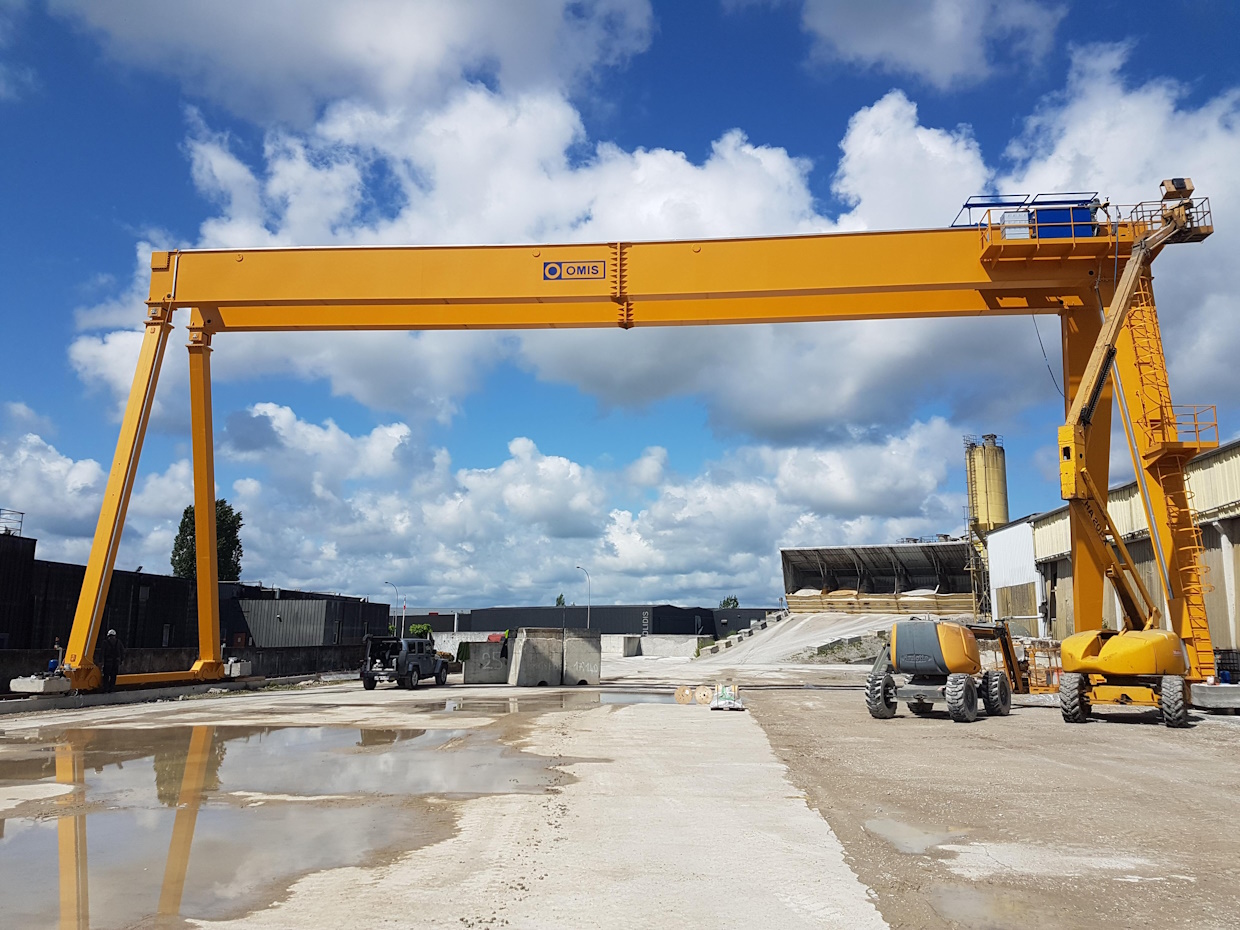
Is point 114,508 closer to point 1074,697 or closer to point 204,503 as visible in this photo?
point 204,503

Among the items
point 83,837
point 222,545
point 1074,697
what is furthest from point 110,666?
point 222,545

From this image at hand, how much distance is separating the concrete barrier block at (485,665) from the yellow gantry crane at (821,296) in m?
10.0

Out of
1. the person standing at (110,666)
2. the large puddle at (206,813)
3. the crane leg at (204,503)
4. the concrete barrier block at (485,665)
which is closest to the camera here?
the large puddle at (206,813)

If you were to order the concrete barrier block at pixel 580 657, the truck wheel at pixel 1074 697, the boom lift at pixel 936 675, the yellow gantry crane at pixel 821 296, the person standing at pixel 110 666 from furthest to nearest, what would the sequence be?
the concrete barrier block at pixel 580 657 → the person standing at pixel 110 666 → the yellow gantry crane at pixel 821 296 → the boom lift at pixel 936 675 → the truck wheel at pixel 1074 697

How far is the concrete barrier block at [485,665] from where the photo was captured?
28781mm

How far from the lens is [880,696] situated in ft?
53.2

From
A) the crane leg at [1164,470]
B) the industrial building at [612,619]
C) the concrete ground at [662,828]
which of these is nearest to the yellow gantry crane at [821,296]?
the crane leg at [1164,470]

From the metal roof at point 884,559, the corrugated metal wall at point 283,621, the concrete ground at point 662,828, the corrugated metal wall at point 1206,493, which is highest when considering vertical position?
the metal roof at point 884,559

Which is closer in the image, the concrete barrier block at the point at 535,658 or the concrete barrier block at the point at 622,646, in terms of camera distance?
the concrete barrier block at the point at 535,658

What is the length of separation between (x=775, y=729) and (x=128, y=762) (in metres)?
9.54

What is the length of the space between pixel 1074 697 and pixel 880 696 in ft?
10.8

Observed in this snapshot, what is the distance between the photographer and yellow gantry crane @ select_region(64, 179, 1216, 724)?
1828 cm

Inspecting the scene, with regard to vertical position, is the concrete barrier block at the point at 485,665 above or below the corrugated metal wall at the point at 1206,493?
below

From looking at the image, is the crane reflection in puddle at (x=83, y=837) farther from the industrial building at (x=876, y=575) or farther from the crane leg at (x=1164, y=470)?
the industrial building at (x=876, y=575)
